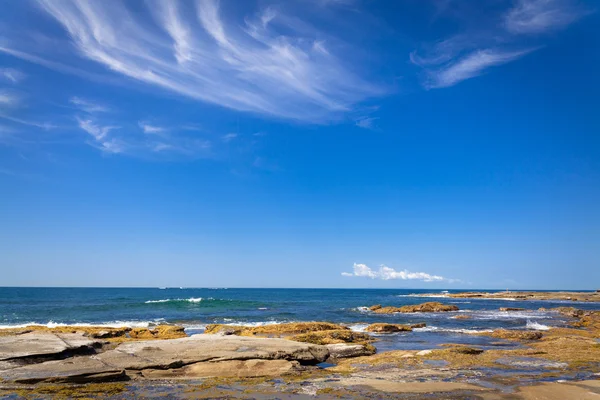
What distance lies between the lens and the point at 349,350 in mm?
22484

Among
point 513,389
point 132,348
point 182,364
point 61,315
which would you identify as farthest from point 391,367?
point 61,315

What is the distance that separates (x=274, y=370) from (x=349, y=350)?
246 inches

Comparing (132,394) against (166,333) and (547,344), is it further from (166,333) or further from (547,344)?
(547,344)

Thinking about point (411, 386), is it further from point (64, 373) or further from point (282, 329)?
point (282, 329)

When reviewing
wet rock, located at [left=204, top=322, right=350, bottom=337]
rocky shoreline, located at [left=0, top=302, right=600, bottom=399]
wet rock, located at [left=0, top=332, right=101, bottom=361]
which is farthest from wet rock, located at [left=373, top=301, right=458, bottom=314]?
wet rock, located at [left=0, top=332, right=101, bottom=361]

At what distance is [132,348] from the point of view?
19781 mm

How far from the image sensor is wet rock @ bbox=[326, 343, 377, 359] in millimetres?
22047

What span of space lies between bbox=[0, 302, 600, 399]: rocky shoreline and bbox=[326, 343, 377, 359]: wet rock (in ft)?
0.19

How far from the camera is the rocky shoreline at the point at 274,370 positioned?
14.3 metres

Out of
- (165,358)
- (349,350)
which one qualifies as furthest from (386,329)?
(165,358)

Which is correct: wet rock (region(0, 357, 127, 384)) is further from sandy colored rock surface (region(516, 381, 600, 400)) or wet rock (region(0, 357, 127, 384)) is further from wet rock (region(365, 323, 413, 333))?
wet rock (region(365, 323, 413, 333))

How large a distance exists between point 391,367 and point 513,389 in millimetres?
5457

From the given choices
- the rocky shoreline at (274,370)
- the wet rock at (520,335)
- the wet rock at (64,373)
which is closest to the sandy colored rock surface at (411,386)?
the rocky shoreline at (274,370)

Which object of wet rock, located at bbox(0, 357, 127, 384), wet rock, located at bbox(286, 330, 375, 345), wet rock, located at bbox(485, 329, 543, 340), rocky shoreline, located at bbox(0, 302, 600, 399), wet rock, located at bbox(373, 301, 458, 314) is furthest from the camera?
wet rock, located at bbox(373, 301, 458, 314)
